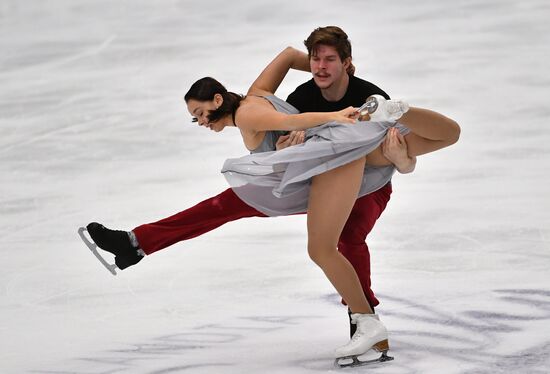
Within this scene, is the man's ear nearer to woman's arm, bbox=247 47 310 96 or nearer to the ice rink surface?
woman's arm, bbox=247 47 310 96

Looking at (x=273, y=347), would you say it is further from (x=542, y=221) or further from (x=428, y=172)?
(x=428, y=172)

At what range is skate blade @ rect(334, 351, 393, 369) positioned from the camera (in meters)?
4.28

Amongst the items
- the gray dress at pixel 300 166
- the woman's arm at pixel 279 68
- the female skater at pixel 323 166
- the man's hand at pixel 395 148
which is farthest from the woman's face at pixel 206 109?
the man's hand at pixel 395 148

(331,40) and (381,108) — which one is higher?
(331,40)

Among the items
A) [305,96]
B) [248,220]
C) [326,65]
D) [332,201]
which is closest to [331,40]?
[326,65]

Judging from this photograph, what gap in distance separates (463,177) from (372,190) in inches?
101

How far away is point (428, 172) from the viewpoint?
7.13m

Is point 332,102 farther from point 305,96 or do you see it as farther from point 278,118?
point 278,118

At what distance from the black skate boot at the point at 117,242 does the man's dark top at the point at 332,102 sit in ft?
2.74

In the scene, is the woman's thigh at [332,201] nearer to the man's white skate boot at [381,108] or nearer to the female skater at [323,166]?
the female skater at [323,166]

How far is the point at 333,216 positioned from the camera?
4.22 metres

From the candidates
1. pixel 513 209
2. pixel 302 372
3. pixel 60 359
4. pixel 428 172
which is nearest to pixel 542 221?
pixel 513 209

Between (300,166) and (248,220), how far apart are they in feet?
7.46

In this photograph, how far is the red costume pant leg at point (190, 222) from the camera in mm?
4453
